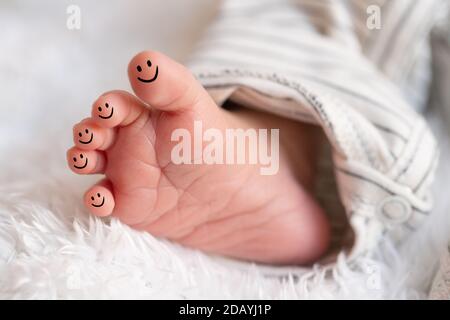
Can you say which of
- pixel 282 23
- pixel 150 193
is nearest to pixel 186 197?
pixel 150 193

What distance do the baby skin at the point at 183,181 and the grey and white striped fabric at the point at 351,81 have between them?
0.13 ft

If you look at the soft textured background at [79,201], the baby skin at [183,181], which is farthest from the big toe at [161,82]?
the soft textured background at [79,201]

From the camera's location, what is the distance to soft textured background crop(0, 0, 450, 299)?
432 millimetres

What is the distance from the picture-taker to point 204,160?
0.46 meters

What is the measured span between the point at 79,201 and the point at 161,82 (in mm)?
152

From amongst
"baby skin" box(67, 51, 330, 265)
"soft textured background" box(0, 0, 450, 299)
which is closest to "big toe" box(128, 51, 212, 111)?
"baby skin" box(67, 51, 330, 265)

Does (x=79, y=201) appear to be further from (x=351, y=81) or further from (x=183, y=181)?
(x=351, y=81)

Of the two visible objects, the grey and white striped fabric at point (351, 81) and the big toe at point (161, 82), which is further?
the grey and white striped fabric at point (351, 81)

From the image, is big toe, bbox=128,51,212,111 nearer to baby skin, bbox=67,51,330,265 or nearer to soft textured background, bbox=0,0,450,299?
baby skin, bbox=67,51,330,265

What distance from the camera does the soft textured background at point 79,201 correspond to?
0.43 metres

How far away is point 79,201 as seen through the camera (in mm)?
A: 503

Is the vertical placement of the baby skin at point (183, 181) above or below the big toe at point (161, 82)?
below

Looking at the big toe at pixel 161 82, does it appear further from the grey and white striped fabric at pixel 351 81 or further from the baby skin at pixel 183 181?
the grey and white striped fabric at pixel 351 81

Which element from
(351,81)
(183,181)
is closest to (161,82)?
(183,181)
